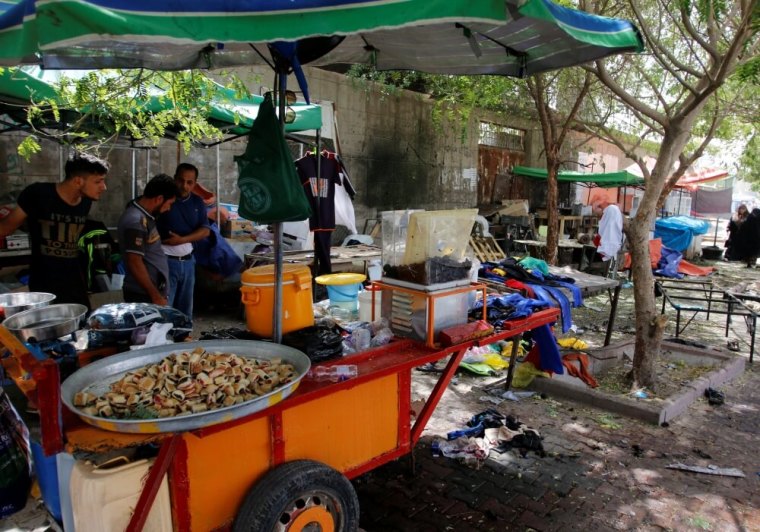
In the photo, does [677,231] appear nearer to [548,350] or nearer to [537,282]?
[537,282]

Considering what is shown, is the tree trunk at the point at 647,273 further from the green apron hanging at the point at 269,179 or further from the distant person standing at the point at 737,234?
the distant person standing at the point at 737,234

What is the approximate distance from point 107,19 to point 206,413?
52.7 inches

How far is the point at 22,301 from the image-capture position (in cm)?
314

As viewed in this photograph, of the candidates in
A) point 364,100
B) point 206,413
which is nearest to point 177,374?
point 206,413

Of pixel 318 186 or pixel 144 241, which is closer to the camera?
pixel 144 241

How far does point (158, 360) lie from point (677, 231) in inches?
657

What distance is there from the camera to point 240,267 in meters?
7.28

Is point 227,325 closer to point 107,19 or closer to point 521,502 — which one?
point 521,502

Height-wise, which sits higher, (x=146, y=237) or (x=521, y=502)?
(x=146, y=237)

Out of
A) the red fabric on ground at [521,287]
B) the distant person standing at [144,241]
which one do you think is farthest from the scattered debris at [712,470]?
the distant person standing at [144,241]

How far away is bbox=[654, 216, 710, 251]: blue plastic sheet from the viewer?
15773mm

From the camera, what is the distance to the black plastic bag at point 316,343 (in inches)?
105

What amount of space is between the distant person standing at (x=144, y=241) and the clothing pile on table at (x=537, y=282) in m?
2.98

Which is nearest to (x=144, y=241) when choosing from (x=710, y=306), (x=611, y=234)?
(x=710, y=306)
